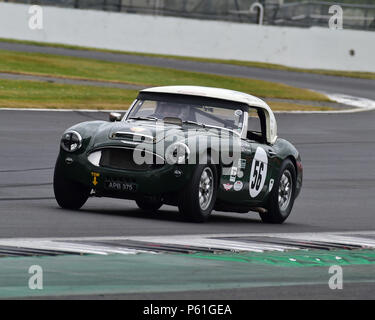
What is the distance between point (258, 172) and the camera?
1150 cm

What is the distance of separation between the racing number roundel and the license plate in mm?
1576

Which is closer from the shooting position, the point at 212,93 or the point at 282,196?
the point at 212,93

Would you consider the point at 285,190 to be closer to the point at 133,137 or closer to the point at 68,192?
the point at 133,137

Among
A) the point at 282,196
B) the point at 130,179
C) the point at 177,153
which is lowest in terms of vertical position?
the point at 282,196

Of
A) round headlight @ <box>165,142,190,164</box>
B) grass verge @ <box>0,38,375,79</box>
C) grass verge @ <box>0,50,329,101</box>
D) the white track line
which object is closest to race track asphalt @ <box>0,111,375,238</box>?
the white track line

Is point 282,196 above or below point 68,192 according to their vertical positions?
below

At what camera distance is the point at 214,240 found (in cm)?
934

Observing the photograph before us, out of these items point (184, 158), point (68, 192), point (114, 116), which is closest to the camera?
point (184, 158)

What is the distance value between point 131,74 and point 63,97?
8085mm

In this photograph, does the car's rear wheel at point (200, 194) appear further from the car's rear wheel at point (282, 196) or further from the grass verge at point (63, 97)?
the grass verge at point (63, 97)

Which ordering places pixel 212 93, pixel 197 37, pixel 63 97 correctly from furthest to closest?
1. pixel 197 37
2. pixel 63 97
3. pixel 212 93

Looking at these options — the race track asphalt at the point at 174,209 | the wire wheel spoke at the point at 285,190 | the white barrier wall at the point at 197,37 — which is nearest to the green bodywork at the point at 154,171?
the race track asphalt at the point at 174,209

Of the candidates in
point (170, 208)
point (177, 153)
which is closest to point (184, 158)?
point (177, 153)
